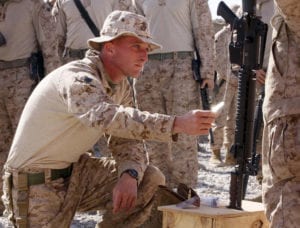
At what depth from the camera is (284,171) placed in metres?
3.51

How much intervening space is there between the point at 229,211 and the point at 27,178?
1.18 m

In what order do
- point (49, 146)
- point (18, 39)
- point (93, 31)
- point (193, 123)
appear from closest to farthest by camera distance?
point (193, 123) < point (49, 146) < point (18, 39) < point (93, 31)

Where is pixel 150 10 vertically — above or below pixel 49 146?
above

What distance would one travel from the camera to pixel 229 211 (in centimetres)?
445

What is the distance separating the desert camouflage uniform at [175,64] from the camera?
7.14 m

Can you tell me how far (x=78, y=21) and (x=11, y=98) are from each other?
1257 mm

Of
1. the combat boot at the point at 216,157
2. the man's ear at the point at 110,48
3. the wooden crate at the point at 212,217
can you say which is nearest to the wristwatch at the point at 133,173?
the wooden crate at the point at 212,217

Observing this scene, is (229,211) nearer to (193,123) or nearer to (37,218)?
(193,123)

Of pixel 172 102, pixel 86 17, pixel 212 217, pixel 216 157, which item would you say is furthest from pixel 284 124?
pixel 216 157

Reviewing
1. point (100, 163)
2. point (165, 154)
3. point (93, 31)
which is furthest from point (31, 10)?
point (100, 163)

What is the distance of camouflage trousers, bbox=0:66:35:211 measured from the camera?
6.94m

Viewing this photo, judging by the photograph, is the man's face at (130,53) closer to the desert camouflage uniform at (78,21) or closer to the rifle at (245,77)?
the rifle at (245,77)

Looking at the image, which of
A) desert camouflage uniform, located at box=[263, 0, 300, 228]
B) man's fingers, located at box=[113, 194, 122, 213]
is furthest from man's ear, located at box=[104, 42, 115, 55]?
desert camouflage uniform, located at box=[263, 0, 300, 228]

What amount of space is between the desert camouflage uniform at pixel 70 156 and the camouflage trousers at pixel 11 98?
207 cm
